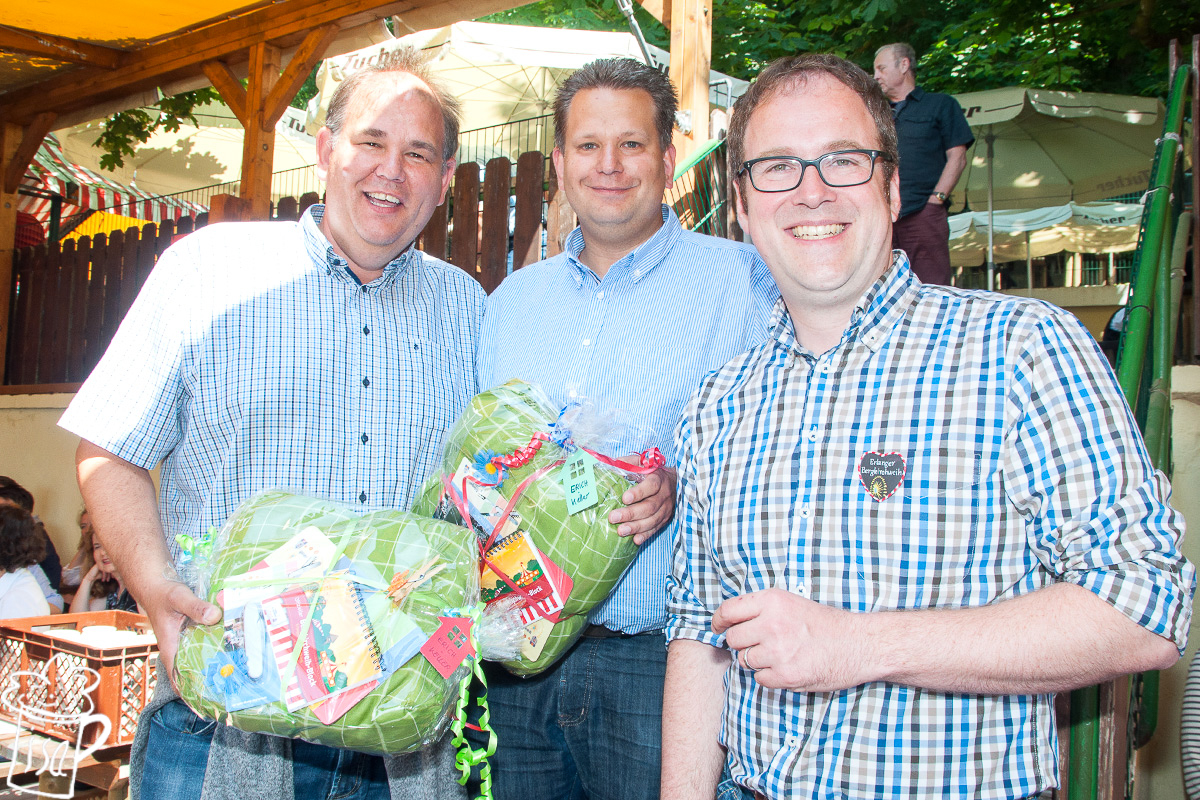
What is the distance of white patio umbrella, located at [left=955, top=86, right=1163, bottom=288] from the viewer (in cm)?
1010

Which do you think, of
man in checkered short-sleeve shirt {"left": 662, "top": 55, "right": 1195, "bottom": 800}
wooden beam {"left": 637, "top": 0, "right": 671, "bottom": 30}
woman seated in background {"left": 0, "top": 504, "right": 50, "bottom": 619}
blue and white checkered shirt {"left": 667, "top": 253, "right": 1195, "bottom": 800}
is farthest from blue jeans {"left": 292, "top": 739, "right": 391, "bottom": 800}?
wooden beam {"left": 637, "top": 0, "right": 671, "bottom": 30}

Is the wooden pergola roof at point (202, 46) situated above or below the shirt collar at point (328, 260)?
above

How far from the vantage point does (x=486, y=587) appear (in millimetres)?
1687

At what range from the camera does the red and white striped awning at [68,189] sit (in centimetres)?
1205

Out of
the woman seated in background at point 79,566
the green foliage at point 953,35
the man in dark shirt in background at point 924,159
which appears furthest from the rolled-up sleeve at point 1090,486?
the green foliage at point 953,35

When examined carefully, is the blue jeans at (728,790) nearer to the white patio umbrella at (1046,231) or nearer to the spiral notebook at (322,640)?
the spiral notebook at (322,640)

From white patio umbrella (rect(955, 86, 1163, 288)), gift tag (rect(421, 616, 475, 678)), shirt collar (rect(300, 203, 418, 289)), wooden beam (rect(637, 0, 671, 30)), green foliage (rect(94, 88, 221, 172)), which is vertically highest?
white patio umbrella (rect(955, 86, 1163, 288))

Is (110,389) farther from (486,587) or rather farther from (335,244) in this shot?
(486,587)

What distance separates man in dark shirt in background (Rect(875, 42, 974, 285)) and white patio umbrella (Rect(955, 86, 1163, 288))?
16.9 feet

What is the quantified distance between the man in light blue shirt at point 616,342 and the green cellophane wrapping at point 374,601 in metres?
0.58

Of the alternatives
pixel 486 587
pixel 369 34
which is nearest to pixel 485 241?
pixel 369 34

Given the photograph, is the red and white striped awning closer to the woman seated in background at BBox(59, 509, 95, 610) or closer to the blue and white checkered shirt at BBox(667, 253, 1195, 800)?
the woman seated in background at BBox(59, 509, 95, 610)

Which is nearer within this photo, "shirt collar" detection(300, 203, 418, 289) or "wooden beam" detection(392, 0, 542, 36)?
"shirt collar" detection(300, 203, 418, 289)

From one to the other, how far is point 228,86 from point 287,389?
6030 mm
